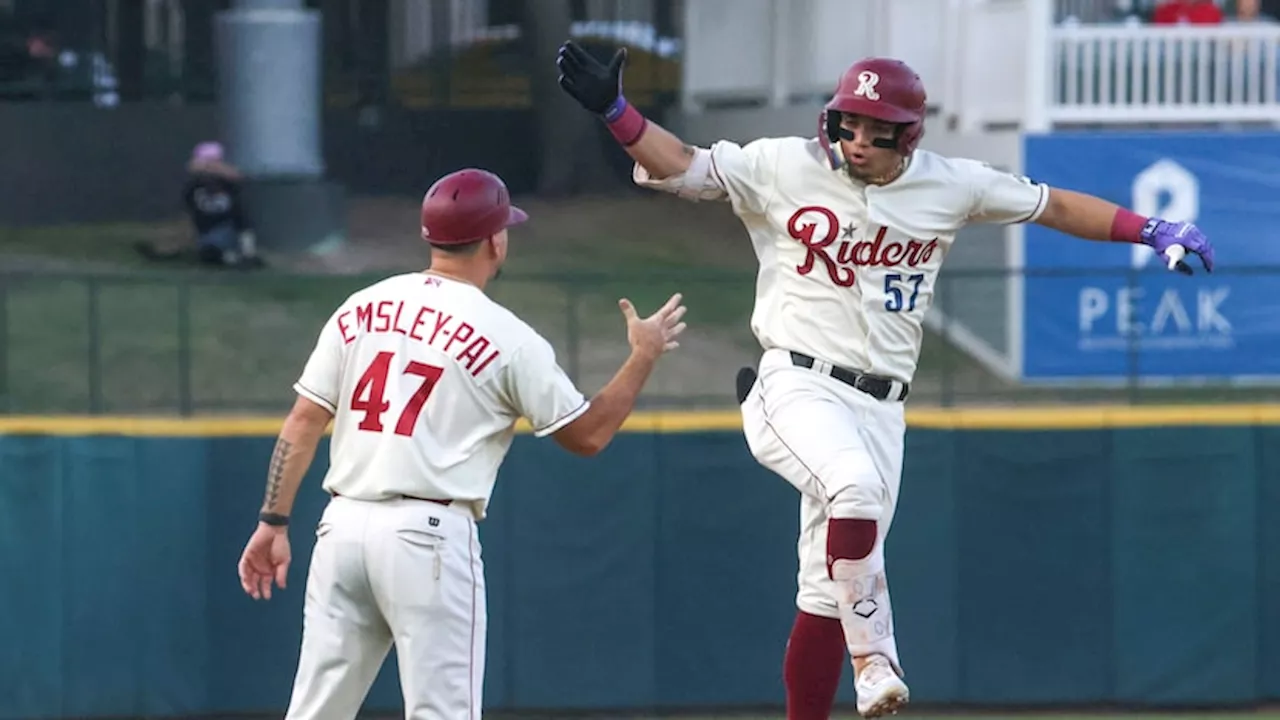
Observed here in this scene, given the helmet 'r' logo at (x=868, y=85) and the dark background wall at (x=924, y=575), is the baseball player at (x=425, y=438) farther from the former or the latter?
the dark background wall at (x=924, y=575)

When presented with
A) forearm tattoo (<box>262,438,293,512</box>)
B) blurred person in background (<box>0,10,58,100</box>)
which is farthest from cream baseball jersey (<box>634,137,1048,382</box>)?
blurred person in background (<box>0,10,58,100</box>)

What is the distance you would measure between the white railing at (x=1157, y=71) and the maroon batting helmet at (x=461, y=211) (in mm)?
12115

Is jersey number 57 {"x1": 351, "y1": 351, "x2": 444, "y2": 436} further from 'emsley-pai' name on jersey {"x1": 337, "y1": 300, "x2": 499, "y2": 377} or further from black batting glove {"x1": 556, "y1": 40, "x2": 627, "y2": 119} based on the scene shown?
black batting glove {"x1": 556, "y1": 40, "x2": 627, "y2": 119}

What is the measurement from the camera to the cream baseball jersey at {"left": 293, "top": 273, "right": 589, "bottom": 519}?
5.96 meters

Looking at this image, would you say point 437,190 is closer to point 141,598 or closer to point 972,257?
point 141,598

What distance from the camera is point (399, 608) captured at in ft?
19.5

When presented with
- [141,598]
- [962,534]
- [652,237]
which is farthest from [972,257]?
[141,598]

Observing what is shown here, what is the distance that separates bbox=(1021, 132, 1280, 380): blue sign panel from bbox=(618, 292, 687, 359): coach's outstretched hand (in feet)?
24.8

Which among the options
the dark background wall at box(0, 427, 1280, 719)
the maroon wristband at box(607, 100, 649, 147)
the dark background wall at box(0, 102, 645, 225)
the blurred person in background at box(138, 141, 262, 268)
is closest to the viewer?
the maroon wristband at box(607, 100, 649, 147)

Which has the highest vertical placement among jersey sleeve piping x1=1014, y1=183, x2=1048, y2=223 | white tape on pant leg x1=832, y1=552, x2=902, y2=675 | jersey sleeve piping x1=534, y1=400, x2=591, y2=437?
jersey sleeve piping x1=1014, y1=183, x2=1048, y2=223

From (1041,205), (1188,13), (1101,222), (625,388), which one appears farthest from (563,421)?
(1188,13)

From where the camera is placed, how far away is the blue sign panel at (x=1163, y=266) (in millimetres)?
14156

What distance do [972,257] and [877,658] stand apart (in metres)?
11.6

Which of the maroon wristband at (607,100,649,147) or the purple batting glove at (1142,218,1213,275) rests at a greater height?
the maroon wristband at (607,100,649,147)
